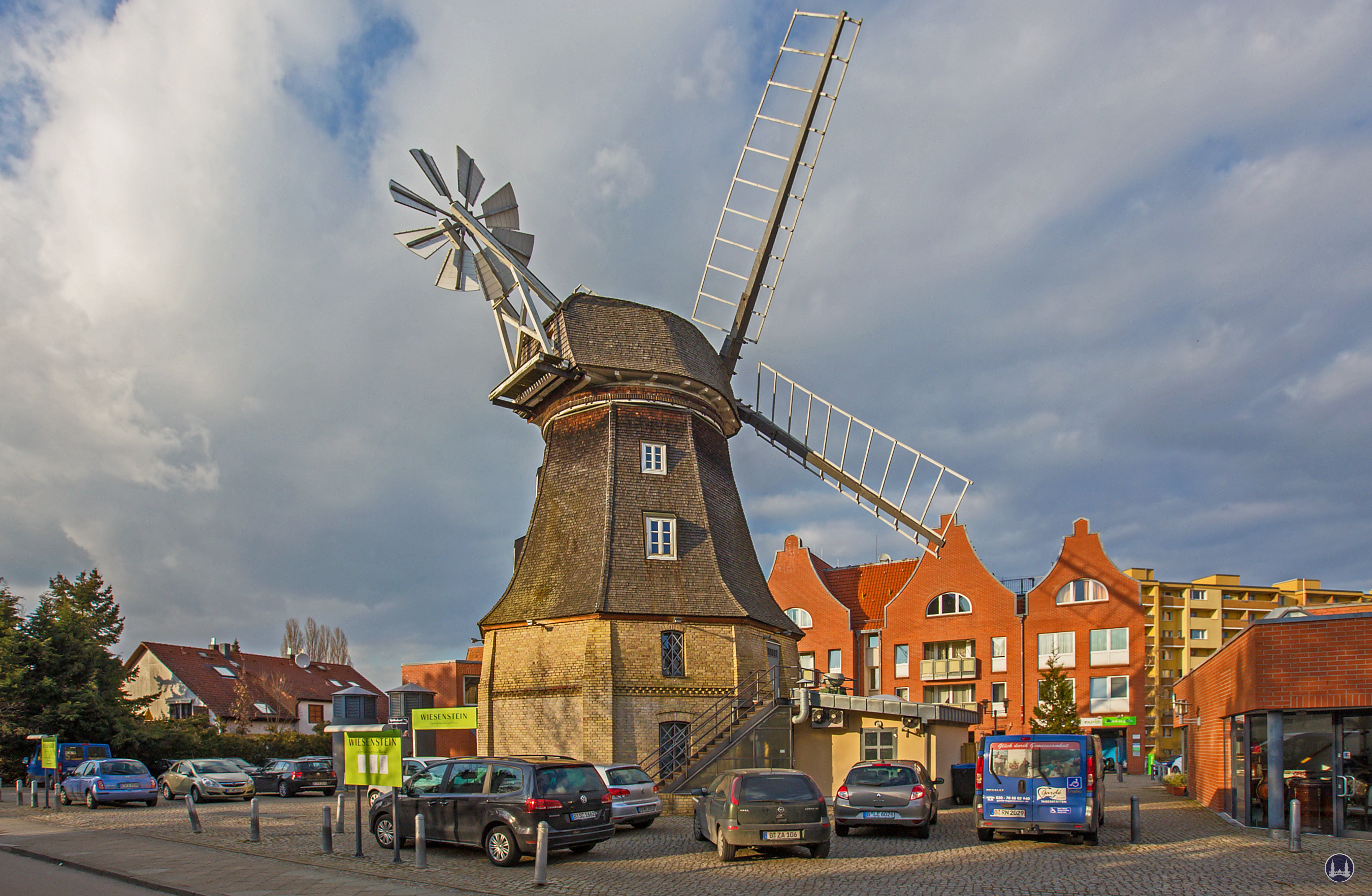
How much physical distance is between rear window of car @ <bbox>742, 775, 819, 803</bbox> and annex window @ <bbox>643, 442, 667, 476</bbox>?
13.2 m

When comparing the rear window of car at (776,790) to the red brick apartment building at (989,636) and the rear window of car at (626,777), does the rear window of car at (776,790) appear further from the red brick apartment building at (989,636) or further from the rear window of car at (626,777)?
the red brick apartment building at (989,636)

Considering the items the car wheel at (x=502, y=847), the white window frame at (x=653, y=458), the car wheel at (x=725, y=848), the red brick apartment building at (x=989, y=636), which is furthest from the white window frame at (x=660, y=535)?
the red brick apartment building at (x=989, y=636)

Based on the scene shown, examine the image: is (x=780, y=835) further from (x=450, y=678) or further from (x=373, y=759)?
(x=450, y=678)

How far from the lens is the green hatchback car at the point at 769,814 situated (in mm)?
14727

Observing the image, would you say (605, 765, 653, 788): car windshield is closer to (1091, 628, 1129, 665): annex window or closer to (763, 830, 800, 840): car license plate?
(763, 830, 800, 840): car license plate

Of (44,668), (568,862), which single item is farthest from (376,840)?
(44,668)

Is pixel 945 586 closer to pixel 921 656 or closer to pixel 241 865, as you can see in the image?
pixel 921 656

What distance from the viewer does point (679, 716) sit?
82.6 feet

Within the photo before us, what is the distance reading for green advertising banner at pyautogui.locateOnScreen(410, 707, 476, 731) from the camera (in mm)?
28047

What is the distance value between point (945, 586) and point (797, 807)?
127 ft

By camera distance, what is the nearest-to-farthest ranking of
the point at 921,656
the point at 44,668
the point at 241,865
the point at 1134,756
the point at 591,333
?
the point at 241,865 → the point at 591,333 → the point at 44,668 → the point at 1134,756 → the point at 921,656

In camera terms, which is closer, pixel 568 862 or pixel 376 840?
pixel 568 862

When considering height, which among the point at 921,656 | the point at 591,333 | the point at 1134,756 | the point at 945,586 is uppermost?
the point at 591,333

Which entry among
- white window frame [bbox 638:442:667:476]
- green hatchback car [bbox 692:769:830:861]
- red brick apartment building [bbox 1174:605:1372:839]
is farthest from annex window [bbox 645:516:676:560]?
red brick apartment building [bbox 1174:605:1372:839]
